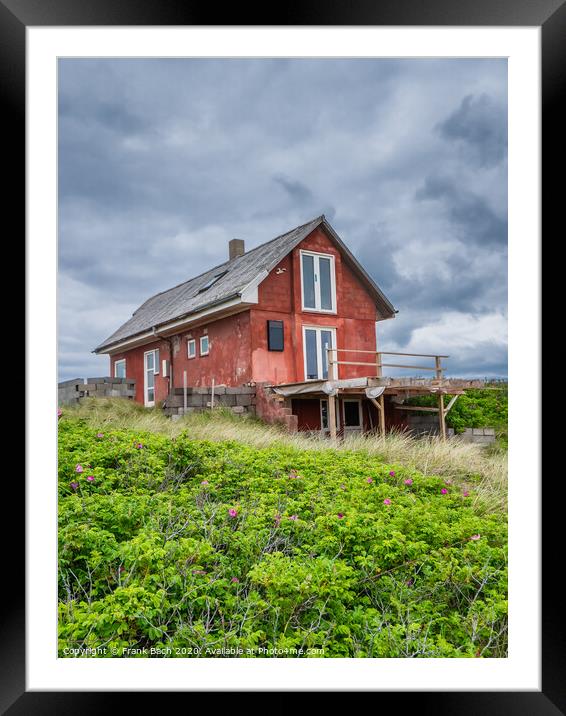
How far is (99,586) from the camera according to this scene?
3.29m

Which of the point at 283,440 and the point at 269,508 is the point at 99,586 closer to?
the point at 269,508

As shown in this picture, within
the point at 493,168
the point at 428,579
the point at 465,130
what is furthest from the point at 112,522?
the point at 465,130

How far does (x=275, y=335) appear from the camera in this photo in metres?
11.1

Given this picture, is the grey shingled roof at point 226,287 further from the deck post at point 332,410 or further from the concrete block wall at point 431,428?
the deck post at point 332,410

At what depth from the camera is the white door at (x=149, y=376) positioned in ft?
43.1

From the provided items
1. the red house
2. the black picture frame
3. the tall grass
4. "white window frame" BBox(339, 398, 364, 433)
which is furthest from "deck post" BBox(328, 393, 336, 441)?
the black picture frame

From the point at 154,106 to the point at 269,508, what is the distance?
3775 millimetres

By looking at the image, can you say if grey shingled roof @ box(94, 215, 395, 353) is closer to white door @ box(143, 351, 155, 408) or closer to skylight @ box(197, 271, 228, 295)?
skylight @ box(197, 271, 228, 295)

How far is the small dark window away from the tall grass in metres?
1.74
